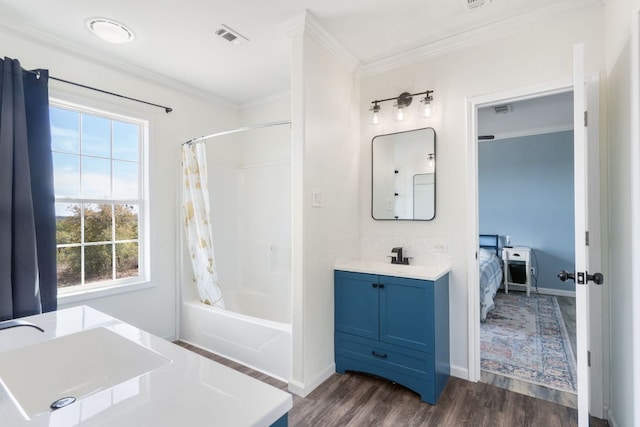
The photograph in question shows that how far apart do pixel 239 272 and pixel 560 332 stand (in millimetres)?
3529

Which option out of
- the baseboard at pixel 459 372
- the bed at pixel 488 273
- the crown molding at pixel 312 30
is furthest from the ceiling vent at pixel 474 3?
the baseboard at pixel 459 372

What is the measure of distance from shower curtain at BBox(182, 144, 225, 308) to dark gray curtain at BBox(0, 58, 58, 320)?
3.28 feet

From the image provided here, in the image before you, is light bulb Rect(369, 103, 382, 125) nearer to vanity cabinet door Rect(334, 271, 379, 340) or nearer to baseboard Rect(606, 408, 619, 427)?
vanity cabinet door Rect(334, 271, 379, 340)

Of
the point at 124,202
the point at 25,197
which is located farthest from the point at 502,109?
the point at 25,197

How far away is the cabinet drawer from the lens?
6.91 ft

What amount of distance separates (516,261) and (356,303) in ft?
12.4

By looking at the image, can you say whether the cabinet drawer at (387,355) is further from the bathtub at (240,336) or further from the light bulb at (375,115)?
the light bulb at (375,115)

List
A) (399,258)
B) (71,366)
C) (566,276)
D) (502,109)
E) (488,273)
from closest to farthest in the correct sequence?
(71,366), (566,276), (399,258), (502,109), (488,273)

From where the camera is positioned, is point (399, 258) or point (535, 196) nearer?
point (399, 258)

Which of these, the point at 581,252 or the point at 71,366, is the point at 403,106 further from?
the point at 71,366

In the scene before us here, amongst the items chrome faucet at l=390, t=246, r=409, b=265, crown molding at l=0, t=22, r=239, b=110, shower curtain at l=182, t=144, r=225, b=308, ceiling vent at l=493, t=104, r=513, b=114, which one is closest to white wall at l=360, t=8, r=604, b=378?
chrome faucet at l=390, t=246, r=409, b=265

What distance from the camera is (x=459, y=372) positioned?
2398mm

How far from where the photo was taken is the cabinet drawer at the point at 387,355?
211 cm

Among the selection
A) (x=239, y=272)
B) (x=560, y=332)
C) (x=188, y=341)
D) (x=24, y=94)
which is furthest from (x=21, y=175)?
(x=560, y=332)
